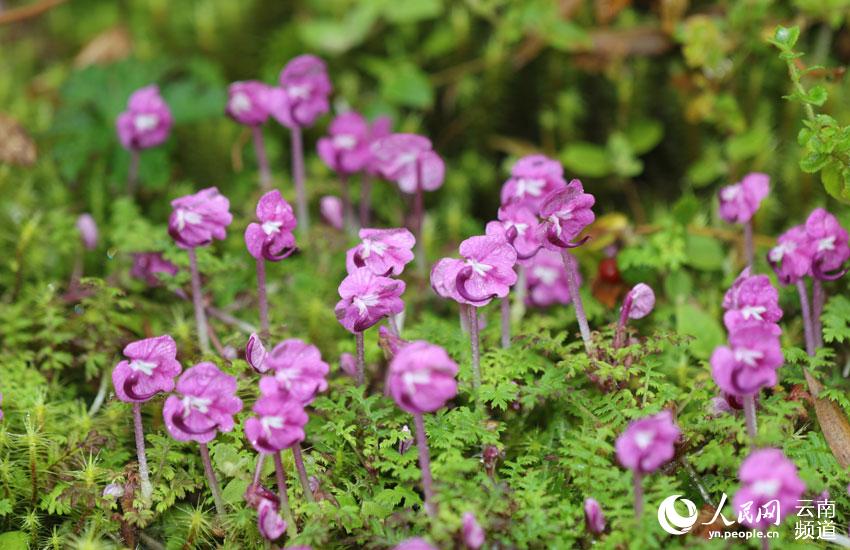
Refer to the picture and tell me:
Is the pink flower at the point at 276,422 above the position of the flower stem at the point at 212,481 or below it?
above

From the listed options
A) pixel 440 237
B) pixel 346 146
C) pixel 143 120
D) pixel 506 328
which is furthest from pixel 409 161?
pixel 143 120

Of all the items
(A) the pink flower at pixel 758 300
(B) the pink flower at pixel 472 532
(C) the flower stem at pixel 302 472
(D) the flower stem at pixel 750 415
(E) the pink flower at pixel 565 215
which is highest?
(E) the pink flower at pixel 565 215

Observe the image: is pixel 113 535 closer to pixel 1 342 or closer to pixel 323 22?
pixel 1 342

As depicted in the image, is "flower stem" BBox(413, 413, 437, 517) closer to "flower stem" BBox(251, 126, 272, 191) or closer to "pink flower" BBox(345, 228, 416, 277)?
"pink flower" BBox(345, 228, 416, 277)

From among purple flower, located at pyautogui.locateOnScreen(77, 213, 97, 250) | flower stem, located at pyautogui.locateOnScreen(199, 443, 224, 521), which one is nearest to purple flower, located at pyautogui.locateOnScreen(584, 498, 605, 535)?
flower stem, located at pyautogui.locateOnScreen(199, 443, 224, 521)

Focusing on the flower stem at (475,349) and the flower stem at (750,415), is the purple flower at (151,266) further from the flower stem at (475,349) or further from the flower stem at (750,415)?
the flower stem at (750,415)

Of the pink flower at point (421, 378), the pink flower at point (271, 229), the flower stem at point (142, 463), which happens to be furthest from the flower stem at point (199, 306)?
the pink flower at point (421, 378)
